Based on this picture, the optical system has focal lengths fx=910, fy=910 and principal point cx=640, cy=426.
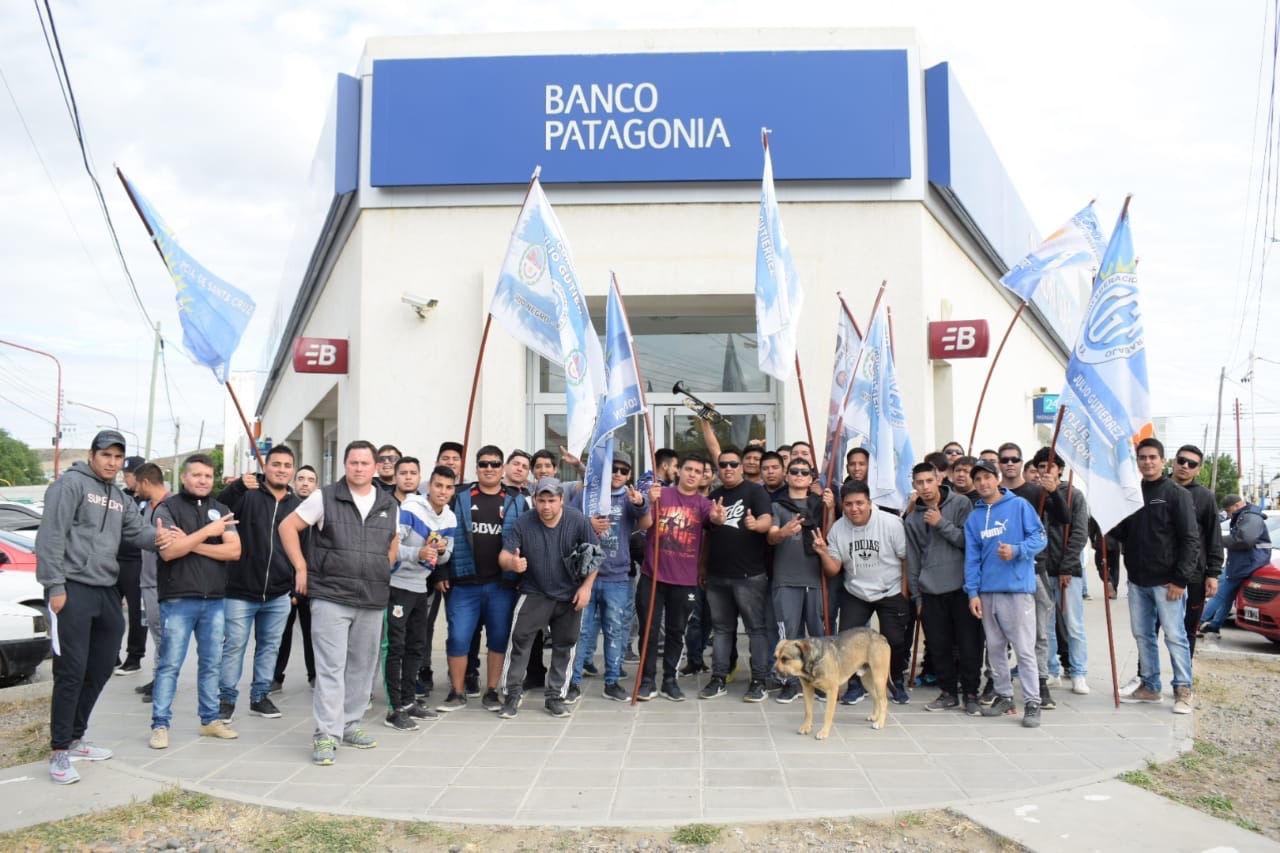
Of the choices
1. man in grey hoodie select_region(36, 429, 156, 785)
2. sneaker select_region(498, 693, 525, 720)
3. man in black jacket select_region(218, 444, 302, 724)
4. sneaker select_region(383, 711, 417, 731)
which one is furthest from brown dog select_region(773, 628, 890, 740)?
man in grey hoodie select_region(36, 429, 156, 785)

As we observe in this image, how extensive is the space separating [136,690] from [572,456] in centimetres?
452

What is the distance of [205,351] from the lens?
6.81 m

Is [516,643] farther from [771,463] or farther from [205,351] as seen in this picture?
[205,351]

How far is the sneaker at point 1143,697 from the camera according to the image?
728cm

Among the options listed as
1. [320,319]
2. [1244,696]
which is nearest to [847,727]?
[1244,696]

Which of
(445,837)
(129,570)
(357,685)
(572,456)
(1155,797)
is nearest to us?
(445,837)

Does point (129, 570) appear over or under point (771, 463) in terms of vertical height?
under

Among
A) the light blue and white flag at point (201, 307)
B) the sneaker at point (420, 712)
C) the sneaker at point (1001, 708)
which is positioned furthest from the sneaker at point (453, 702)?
the sneaker at point (1001, 708)

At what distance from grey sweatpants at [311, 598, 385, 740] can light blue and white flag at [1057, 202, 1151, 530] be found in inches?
212

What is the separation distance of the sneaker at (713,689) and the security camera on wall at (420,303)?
5915mm

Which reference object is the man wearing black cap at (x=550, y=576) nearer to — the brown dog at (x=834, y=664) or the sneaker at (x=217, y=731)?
the brown dog at (x=834, y=664)

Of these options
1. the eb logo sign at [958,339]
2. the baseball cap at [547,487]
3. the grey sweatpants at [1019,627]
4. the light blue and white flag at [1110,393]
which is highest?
the eb logo sign at [958,339]

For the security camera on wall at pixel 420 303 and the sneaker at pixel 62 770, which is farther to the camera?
the security camera on wall at pixel 420 303

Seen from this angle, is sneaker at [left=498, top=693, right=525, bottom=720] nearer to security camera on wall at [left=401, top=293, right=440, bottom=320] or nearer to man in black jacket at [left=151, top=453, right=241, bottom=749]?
man in black jacket at [left=151, top=453, right=241, bottom=749]
